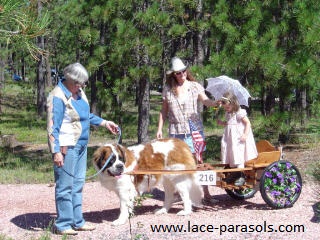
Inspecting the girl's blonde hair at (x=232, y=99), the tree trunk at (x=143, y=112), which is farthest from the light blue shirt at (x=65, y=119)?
the tree trunk at (x=143, y=112)

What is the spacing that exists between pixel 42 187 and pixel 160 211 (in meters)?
3.32

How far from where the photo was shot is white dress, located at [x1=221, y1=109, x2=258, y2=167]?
6738 mm

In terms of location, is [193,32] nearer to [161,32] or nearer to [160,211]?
[161,32]

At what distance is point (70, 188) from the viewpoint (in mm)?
5746

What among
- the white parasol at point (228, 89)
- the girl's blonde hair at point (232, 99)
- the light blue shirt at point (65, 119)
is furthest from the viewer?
the white parasol at point (228, 89)

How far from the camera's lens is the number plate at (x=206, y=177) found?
625 cm

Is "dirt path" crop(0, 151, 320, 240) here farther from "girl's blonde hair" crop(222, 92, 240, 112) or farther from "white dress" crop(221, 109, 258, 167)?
"girl's blonde hair" crop(222, 92, 240, 112)

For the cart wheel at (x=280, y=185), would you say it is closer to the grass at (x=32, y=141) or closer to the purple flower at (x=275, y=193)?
the purple flower at (x=275, y=193)

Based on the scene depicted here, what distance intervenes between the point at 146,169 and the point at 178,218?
74cm

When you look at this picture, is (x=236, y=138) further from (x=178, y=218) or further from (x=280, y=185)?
(x=178, y=218)

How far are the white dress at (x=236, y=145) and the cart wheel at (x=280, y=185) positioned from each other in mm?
336

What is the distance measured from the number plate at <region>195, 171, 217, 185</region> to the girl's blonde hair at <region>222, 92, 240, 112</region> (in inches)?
39.6

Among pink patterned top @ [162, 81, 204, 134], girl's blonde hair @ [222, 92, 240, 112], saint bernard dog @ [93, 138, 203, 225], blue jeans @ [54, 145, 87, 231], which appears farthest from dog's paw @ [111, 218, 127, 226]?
girl's blonde hair @ [222, 92, 240, 112]

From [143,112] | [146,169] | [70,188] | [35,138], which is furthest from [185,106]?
[35,138]
